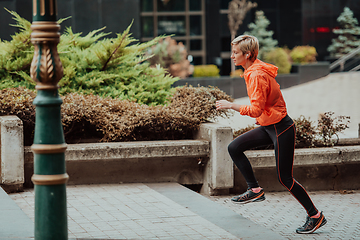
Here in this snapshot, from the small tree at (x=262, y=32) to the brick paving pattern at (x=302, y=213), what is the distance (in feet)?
60.8

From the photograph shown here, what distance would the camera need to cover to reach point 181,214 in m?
5.20

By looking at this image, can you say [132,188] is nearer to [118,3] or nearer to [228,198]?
[228,198]

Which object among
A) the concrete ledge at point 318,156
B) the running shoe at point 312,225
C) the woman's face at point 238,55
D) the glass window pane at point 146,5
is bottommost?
the running shoe at point 312,225

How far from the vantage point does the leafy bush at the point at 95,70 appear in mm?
8484

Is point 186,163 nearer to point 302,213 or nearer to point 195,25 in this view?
point 302,213

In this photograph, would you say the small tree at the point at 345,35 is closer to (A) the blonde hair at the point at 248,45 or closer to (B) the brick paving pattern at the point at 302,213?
(B) the brick paving pattern at the point at 302,213

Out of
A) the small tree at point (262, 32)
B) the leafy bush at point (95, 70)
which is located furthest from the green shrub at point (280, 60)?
the leafy bush at point (95, 70)

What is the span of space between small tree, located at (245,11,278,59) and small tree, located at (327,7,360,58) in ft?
14.4

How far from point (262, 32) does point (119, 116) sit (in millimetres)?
19479

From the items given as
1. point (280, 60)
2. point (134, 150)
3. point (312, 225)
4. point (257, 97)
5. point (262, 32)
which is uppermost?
point (262, 32)

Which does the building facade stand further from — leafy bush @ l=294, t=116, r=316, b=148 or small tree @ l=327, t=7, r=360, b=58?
leafy bush @ l=294, t=116, r=316, b=148

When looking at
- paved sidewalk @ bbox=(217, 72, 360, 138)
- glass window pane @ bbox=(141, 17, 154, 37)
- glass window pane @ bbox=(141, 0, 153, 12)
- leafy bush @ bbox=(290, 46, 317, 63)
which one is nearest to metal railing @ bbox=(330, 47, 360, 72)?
leafy bush @ bbox=(290, 46, 317, 63)

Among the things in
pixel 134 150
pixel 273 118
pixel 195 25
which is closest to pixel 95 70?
pixel 134 150

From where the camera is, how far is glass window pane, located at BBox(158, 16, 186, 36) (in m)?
24.8
